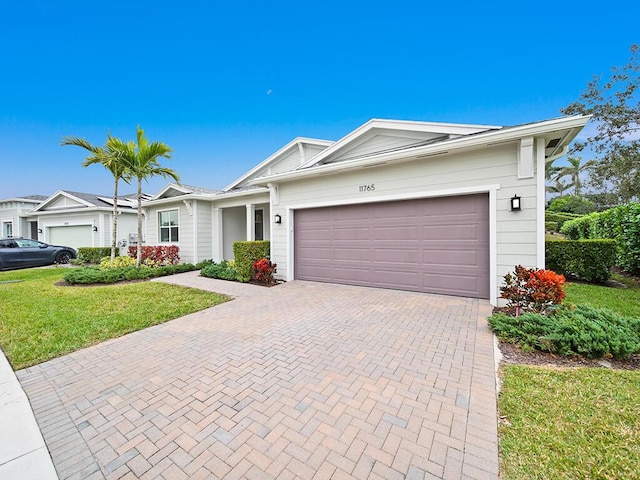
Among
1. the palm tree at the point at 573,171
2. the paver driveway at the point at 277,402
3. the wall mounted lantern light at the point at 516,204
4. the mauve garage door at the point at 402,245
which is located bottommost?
the paver driveway at the point at 277,402

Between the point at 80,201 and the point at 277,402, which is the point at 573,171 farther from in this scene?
A: the point at 80,201

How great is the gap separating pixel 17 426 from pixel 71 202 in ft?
65.9

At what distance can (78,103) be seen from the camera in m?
13.4

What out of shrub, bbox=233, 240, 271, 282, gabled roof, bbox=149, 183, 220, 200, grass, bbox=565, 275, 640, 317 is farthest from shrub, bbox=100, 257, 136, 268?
grass, bbox=565, 275, 640, 317

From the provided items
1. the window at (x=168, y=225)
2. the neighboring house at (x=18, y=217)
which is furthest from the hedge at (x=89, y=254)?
the neighboring house at (x=18, y=217)

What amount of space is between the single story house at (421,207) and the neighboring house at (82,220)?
12756mm

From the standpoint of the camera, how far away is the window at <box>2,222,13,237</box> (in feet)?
68.0

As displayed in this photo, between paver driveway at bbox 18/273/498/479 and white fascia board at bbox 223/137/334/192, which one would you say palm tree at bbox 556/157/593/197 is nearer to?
white fascia board at bbox 223/137/334/192

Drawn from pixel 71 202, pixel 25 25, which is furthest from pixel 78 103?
pixel 71 202

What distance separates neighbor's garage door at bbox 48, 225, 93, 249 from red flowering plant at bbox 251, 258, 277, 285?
14.3 metres

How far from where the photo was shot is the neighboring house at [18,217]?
790 inches

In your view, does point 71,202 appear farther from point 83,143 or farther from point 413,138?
point 413,138

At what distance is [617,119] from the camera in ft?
40.4

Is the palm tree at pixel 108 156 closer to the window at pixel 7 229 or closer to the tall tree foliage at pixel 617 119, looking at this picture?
the window at pixel 7 229
